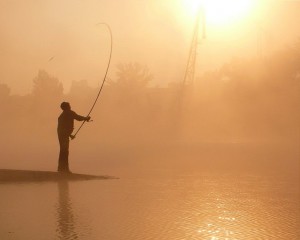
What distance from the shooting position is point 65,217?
20.9 feet

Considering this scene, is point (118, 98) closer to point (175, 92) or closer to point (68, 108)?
point (175, 92)

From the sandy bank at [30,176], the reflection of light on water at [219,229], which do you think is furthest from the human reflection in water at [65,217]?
the reflection of light on water at [219,229]

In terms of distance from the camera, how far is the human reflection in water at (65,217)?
5.44 meters

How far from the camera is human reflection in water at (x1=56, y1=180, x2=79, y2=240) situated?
5.44 m

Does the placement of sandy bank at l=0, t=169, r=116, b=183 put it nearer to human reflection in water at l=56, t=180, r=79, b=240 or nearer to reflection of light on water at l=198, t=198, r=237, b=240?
human reflection in water at l=56, t=180, r=79, b=240

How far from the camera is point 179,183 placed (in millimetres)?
9805

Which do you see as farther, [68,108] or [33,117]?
[33,117]

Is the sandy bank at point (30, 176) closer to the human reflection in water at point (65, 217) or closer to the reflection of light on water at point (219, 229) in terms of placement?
the human reflection in water at point (65, 217)

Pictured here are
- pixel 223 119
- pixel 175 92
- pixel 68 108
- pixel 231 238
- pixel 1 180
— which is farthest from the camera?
pixel 175 92

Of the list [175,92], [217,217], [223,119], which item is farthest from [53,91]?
[217,217]

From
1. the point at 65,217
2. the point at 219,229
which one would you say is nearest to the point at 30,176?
the point at 65,217

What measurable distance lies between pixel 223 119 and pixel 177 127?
231 inches

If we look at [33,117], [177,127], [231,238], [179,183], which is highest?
[33,117]

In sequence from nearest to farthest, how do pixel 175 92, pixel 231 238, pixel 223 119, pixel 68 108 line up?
pixel 231 238 < pixel 68 108 < pixel 223 119 < pixel 175 92
